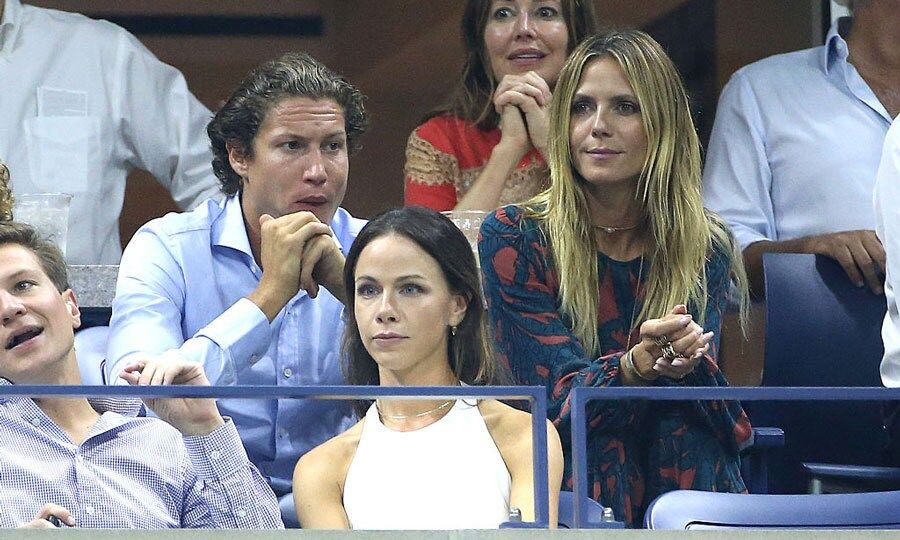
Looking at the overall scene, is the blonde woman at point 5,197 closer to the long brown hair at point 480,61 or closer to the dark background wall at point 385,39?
the long brown hair at point 480,61

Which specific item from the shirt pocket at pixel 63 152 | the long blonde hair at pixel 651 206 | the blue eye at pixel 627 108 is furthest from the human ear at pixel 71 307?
the shirt pocket at pixel 63 152

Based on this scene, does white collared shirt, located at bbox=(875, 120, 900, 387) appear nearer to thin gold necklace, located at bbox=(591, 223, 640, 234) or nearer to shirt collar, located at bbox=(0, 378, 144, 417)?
thin gold necklace, located at bbox=(591, 223, 640, 234)

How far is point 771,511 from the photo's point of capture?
243 cm

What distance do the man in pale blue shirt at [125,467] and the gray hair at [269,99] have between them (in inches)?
33.8

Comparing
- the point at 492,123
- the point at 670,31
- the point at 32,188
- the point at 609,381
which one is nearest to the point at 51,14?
the point at 32,188

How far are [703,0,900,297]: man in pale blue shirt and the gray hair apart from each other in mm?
871

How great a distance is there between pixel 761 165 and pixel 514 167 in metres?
0.58

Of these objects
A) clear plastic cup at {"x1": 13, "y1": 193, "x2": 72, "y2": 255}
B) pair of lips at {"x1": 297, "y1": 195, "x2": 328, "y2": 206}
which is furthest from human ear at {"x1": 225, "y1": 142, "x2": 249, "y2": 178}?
clear plastic cup at {"x1": 13, "y1": 193, "x2": 72, "y2": 255}

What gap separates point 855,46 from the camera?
4.09 m

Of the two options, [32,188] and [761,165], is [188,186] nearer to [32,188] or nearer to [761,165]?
[32,188]

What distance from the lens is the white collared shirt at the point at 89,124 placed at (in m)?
4.18

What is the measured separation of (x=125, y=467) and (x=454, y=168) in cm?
140

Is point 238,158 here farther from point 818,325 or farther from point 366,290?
point 818,325

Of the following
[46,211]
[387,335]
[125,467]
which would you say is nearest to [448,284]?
[387,335]
